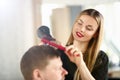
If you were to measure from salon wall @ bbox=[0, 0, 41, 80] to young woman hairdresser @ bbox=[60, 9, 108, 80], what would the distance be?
115mm

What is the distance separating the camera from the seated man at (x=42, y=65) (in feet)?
2.08

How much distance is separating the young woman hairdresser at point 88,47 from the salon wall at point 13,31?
0.11 metres

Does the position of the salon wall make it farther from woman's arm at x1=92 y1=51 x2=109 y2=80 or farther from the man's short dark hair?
woman's arm at x1=92 y1=51 x2=109 y2=80

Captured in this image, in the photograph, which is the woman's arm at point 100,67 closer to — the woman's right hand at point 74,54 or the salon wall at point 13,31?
the woman's right hand at point 74,54

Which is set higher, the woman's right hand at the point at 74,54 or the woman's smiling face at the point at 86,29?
the woman's smiling face at the point at 86,29

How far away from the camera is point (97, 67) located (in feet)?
2.34

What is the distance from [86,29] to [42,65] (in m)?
0.16

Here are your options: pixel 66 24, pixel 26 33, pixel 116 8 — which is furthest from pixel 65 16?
pixel 116 8

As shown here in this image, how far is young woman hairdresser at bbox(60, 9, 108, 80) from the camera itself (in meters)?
0.69

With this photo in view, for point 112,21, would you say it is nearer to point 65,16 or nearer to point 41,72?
point 65,16

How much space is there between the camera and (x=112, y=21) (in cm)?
89

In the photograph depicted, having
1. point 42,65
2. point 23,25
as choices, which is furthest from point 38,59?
point 23,25

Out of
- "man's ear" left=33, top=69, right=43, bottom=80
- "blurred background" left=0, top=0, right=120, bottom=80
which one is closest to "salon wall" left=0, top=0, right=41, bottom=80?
"blurred background" left=0, top=0, right=120, bottom=80

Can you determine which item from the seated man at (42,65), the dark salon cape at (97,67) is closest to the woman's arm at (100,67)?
the dark salon cape at (97,67)
